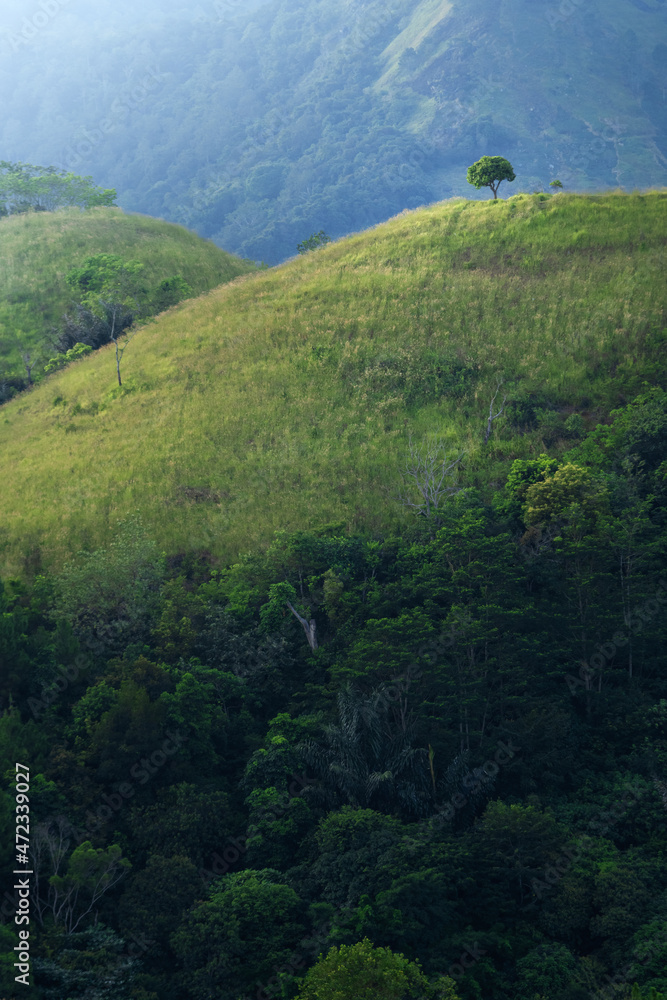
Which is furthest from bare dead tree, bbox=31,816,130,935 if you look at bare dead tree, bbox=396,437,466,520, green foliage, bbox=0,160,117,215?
green foliage, bbox=0,160,117,215

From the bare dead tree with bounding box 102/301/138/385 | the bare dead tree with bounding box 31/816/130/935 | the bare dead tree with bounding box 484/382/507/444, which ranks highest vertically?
the bare dead tree with bounding box 102/301/138/385

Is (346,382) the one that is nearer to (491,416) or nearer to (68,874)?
(491,416)

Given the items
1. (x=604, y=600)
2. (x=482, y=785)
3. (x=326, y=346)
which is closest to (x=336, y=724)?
(x=482, y=785)

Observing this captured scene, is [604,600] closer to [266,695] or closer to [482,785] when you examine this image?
[482,785]

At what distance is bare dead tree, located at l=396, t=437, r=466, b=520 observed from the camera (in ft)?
102

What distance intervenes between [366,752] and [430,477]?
530 inches

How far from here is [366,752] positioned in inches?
868

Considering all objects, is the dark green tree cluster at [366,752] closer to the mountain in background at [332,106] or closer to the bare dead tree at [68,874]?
the bare dead tree at [68,874]

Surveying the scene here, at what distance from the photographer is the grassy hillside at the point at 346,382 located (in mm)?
33312

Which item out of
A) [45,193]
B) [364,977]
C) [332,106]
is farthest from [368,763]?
[332,106]

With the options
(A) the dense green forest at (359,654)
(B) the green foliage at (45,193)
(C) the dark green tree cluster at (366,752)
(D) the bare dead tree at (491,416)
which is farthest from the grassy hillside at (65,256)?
(C) the dark green tree cluster at (366,752)

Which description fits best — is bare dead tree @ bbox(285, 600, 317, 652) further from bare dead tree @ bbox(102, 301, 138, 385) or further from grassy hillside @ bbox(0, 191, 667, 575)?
bare dead tree @ bbox(102, 301, 138, 385)

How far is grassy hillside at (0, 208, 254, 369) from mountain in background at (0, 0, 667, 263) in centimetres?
5744

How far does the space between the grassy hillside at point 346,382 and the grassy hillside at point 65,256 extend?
8.62 m
